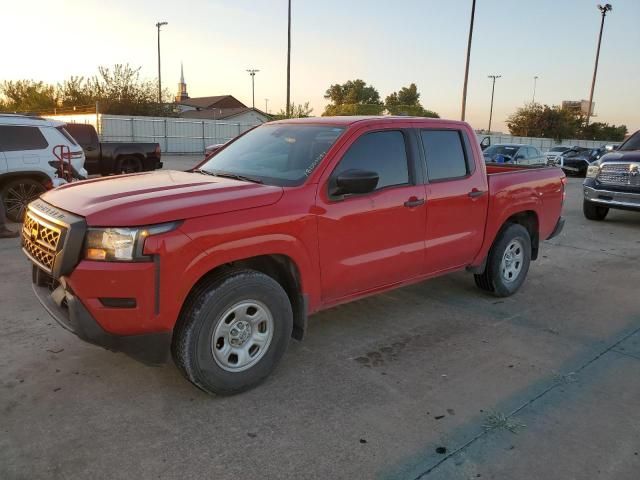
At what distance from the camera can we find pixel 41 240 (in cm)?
336

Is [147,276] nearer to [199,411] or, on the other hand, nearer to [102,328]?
[102,328]

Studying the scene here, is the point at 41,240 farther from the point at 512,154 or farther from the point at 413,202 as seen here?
the point at 512,154

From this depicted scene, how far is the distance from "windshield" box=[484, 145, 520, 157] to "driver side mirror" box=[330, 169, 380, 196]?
1684cm

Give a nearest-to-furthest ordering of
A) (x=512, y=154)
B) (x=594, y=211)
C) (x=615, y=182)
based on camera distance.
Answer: (x=615, y=182)
(x=594, y=211)
(x=512, y=154)

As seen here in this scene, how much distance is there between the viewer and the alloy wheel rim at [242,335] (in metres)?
3.35

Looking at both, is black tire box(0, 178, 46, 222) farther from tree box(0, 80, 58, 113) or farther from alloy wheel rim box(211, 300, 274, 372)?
tree box(0, 80, 58, 113)

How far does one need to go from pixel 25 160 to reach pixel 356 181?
24.9ft

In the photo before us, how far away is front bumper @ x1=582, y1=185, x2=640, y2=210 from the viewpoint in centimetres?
992

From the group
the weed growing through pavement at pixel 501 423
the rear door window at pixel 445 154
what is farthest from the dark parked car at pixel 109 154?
the weed growing through pavement at pixel 501 423

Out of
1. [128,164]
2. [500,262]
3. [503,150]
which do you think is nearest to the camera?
[500,262]

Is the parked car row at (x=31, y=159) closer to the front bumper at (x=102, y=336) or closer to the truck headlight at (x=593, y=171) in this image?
the front bumper at (x=102, y=336)

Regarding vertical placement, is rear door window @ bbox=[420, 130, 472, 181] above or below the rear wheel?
above

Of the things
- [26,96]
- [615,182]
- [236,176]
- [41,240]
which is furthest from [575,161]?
[26,96]

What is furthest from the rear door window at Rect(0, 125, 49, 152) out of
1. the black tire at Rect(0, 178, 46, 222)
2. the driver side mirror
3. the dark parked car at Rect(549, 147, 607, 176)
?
the dark parked car at Rect(549, 147, 607, 176)
